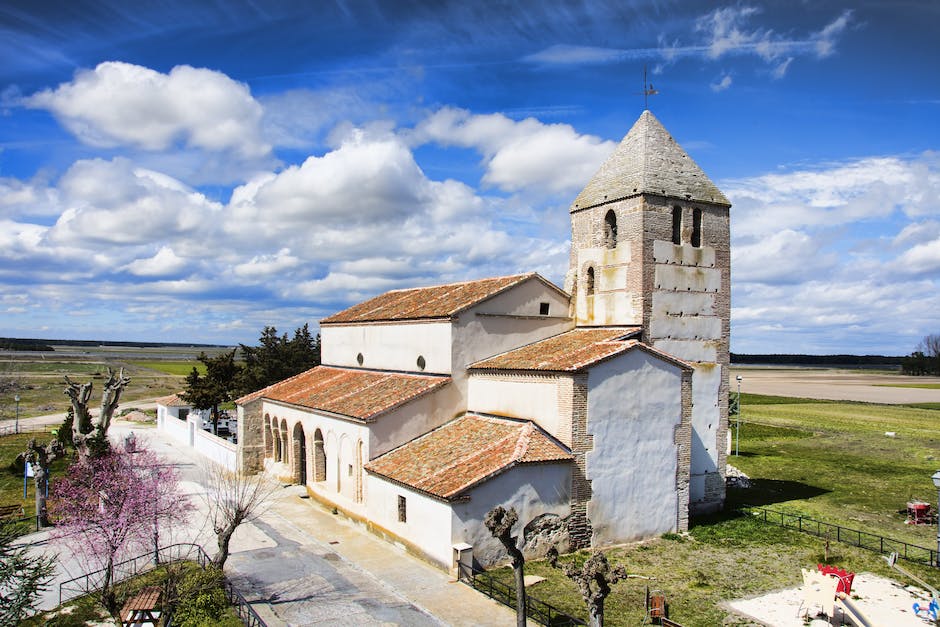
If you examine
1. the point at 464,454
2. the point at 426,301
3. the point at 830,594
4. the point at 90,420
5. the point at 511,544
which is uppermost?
the point at 426,301

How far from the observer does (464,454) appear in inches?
852

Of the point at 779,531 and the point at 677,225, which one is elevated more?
the point at 677,225

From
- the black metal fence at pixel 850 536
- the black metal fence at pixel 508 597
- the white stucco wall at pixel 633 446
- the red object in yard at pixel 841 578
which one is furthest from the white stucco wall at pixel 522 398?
the black metal fence at pixel 850 536

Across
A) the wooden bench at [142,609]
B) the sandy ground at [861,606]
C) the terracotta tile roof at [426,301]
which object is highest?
the terracotta tile roof at [426,301]

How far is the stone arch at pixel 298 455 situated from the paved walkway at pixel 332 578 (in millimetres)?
4221

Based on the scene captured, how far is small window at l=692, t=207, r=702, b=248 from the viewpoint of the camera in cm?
2683

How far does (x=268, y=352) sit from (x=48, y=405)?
124 ft

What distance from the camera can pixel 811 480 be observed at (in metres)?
33.9

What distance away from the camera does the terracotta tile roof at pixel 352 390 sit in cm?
2494

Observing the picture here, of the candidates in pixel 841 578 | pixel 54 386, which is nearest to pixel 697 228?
pixel 841 578

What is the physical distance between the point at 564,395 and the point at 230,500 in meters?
10.5

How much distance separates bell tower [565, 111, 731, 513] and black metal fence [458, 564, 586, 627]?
10807mm

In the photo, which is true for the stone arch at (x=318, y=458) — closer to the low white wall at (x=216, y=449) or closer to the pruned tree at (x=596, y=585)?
the low white wall at (x=216, y=449)

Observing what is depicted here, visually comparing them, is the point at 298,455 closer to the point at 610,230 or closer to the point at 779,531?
the point at 610,230
